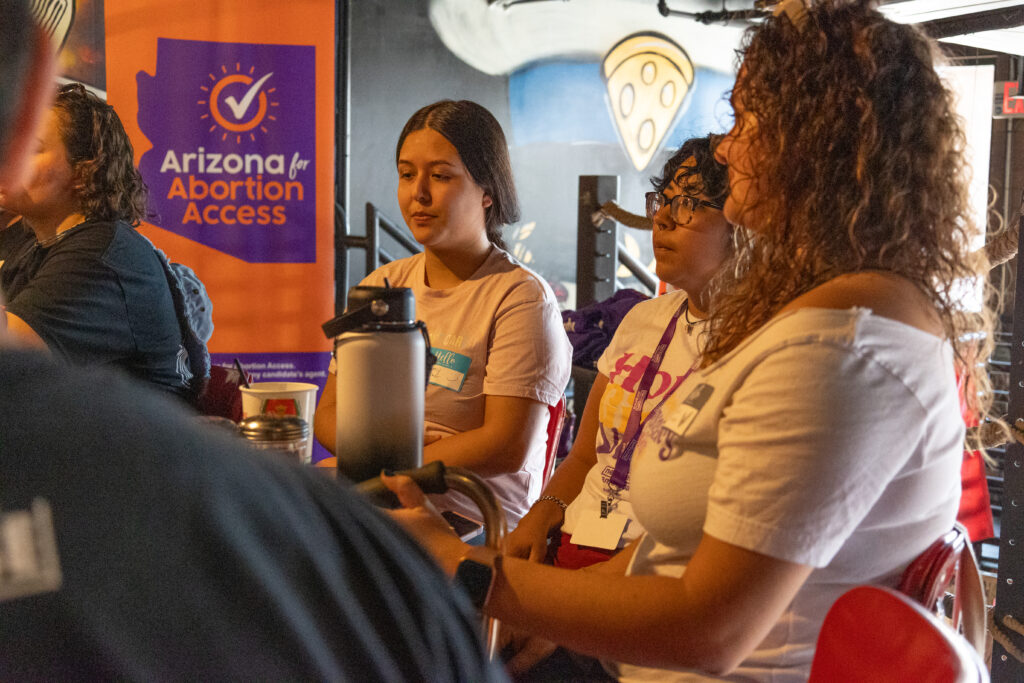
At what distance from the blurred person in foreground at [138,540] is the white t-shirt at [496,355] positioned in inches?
63.3

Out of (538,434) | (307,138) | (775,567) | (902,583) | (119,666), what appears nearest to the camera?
(119,666)

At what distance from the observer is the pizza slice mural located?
303 inches

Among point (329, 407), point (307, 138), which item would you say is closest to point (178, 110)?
point (307, 138)

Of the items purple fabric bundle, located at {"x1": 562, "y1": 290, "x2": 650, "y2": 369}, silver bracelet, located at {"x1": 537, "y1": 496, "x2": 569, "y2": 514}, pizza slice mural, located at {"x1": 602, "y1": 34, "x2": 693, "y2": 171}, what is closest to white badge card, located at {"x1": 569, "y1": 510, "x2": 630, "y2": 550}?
silver bracelet, located at {"x1": 537, "y1": 496, "x2": 569, "y2": 514}

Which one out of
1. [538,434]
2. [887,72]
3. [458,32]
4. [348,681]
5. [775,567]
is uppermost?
[458,32]

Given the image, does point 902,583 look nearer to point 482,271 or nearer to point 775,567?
point 775,567

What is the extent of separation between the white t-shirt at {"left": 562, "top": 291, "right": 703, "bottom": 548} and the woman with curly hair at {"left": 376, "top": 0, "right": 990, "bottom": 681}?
41 centimetres

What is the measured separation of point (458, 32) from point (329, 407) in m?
5.25

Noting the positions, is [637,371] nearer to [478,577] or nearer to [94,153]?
[478,577]

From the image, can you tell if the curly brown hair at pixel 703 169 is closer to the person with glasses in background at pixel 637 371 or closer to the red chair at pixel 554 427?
the person with glasses in background at pixel 637 371

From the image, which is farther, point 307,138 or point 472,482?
point 307,138

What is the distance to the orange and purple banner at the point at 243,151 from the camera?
377 cm

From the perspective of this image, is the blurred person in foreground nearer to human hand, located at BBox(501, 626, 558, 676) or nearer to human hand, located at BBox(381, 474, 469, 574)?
human hand, located at BBox(381, 474, 469, 574)

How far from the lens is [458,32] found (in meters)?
6.84
